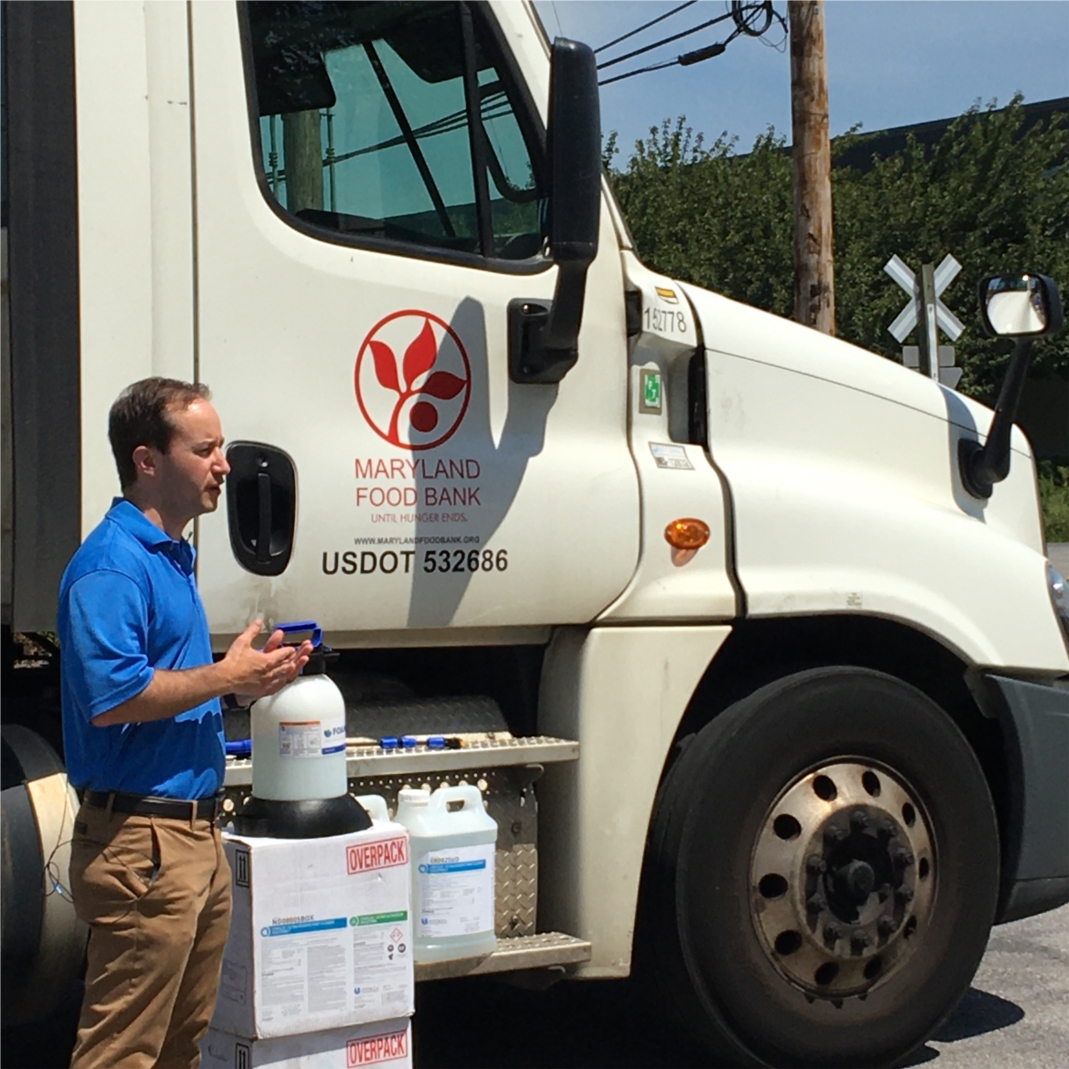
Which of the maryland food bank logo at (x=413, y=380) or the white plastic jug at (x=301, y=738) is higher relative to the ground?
the maryland food bank logo at (x=413, y=380)

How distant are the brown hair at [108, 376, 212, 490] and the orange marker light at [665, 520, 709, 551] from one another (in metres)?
1.44

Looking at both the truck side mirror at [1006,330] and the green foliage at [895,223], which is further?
the green foliage at [895,223]

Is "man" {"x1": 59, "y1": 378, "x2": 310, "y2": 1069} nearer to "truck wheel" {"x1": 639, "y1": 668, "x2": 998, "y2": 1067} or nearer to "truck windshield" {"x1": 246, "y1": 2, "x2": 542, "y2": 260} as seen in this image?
"truck windshield" {"x1": 246, "y1": 2, "x2": 542, "y2": 260}

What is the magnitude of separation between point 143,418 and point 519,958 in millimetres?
1643

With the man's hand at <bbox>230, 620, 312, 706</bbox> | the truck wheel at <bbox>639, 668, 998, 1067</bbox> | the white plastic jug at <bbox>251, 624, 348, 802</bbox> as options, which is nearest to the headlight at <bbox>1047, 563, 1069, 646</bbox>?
the truck wheel at <bbox>639, 668, 998, 1067</bbox>

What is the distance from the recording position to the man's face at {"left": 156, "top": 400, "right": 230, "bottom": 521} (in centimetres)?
324

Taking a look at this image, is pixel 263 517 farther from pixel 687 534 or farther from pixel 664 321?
pixel 664 321

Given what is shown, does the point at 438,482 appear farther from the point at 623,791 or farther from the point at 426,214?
the point at 623,791

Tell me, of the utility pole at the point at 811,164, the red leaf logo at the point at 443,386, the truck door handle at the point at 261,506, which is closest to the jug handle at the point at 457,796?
the truck door handle at the point at 261,506

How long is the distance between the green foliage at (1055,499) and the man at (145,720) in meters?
24.1

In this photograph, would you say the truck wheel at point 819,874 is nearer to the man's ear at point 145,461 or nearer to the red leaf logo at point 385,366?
the red leaf logo at point 385,366

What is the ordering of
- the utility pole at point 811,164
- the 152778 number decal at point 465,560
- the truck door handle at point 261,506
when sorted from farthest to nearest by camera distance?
1. the utility pole at point 811,164
2. the 152778 number decal at point 465,560
3. the truck door handle at point 261,506

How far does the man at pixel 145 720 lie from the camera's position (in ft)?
10.3

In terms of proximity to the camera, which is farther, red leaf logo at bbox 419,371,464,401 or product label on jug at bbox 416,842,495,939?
red leaf logo at bbox 419,371,464,401
